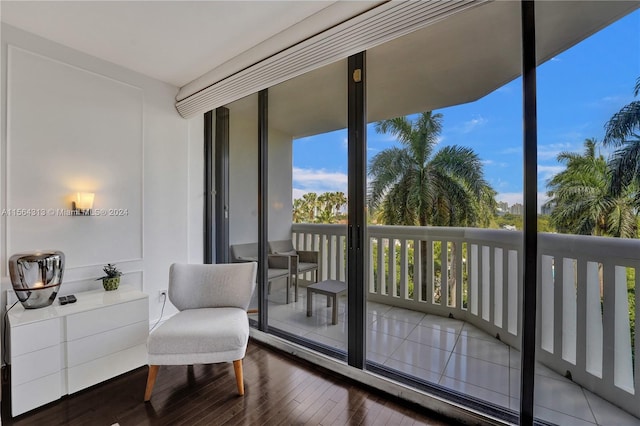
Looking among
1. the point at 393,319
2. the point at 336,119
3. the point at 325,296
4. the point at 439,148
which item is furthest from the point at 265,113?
the point at 393,319

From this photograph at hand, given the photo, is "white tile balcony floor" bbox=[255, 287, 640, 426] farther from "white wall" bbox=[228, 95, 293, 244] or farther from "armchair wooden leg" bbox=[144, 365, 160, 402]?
"armchair wooden leg" bbox=[144, 365, 160, 402]

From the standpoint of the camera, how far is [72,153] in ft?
7.31

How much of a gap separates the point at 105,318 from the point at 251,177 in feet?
5.55

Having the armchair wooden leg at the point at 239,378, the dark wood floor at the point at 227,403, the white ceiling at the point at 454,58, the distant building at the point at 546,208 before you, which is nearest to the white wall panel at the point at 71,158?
the dark wood floor at the point at 227,403

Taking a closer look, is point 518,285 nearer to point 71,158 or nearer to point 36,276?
point 36,276

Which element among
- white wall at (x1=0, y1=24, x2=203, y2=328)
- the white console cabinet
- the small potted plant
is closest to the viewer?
the white console cabinet

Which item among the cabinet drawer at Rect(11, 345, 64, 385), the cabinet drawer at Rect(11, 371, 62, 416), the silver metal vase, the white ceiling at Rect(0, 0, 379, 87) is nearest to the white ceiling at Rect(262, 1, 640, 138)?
the white ceiling at Rect(0, 0, 379, 87)

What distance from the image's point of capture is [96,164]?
7.76 ft

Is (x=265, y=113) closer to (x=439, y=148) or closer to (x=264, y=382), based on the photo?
(x=439, y=148)

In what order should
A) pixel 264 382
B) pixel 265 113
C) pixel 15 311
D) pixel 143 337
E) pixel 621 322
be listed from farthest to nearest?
pixel 265 113 < pixel 143 337 < pixel 264 382 < pixel 15 311 < pixel 621 322

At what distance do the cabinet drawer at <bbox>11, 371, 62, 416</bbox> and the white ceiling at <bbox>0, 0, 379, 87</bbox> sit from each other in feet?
8.13

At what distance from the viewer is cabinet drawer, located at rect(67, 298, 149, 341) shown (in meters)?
1.83

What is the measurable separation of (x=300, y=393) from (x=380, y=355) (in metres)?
0.67

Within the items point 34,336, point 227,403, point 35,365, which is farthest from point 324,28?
point 35,365
